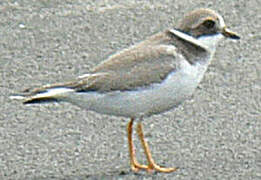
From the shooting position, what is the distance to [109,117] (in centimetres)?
658

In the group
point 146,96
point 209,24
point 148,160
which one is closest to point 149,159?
Result: point 148,160

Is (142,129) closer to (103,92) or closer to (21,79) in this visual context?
(103,92)

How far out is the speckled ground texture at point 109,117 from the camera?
19.5 feet

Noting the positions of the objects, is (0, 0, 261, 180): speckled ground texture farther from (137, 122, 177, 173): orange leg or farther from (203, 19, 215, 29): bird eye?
(203, 19, 215, 29): bird eye

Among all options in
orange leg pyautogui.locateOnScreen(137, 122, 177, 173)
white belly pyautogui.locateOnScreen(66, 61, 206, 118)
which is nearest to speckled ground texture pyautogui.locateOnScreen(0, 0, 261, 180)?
orange leg pyautogui.locateOnScreen(137, 122, 177, 173)

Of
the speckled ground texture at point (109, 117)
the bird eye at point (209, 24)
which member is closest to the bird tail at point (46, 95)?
the speckled ground texture at point (109, 117)

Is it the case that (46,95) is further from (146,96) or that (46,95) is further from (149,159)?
(149,159)

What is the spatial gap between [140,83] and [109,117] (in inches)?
40.3

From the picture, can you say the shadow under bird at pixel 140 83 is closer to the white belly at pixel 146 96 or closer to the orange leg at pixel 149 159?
the white belly at pixel 146 96

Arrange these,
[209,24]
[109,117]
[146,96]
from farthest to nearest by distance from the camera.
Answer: [109,117] → [209,24] → [146,96]

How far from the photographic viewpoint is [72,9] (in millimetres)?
8312

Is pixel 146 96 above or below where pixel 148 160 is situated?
above

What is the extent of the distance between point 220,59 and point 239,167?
69.1 inches

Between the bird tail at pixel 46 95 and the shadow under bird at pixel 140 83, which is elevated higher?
the shadow under bird at pixel 140 83
